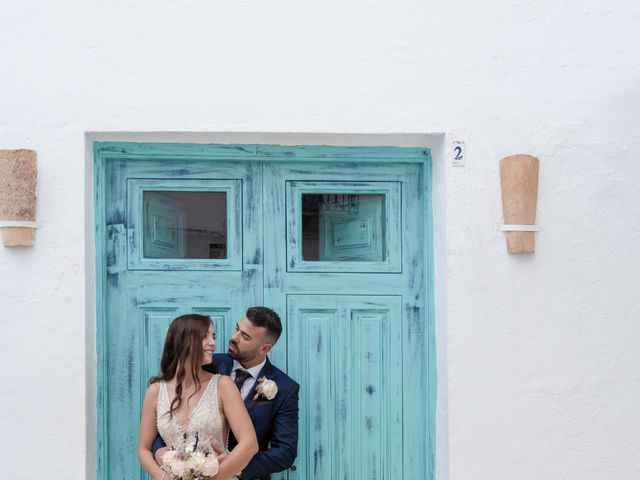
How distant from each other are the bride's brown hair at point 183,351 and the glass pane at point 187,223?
2.21 ft

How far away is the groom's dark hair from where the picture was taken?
135 inches

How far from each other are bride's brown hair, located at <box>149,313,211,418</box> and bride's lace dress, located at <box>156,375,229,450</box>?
6 centimetres

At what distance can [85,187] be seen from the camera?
360 cm

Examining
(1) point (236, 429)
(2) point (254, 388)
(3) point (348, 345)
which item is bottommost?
(1) point (236, 429)

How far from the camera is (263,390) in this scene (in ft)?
11.1

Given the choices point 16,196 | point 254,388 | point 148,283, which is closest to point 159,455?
point 254,388

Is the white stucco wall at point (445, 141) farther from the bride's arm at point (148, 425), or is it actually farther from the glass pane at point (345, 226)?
the bride's arm at point (148, 425)

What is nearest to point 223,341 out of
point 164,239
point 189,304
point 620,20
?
point 189,304

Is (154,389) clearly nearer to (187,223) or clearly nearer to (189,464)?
(189,464)

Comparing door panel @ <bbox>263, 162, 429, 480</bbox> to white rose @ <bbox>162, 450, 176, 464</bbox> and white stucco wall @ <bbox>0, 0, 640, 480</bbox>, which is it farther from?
white rose @ <bbox>162, 450, 176, 464</bbox>

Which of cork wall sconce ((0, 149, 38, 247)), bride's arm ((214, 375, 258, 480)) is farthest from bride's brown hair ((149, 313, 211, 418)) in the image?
cork wall sconce ((0, 149, 38, 247))

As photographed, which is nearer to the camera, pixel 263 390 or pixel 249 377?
pixel 263 390

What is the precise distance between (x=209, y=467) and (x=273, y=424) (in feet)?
1.71

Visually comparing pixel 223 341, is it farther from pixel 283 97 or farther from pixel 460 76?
pixel 460 76
